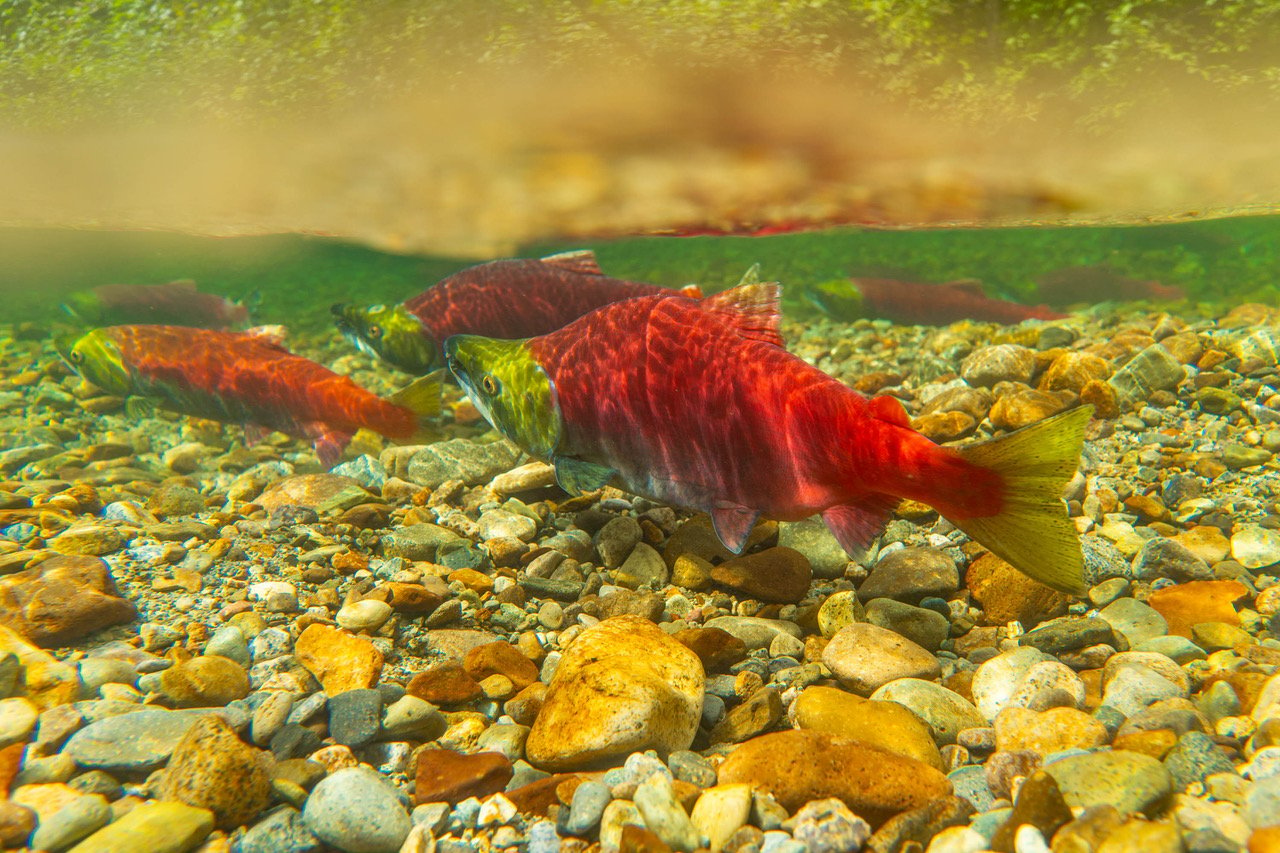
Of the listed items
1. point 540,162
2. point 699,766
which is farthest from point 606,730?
point 540,162

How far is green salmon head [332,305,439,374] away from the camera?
520 cm

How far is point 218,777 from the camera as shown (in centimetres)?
147

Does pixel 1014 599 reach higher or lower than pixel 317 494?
lower

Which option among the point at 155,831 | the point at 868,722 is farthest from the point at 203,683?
the point at 868,722

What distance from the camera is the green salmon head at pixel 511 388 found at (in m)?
2.89

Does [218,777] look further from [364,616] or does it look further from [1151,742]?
[1151,742]

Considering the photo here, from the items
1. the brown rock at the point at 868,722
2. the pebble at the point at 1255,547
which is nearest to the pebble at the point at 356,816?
the brown rock at the point at 868,722

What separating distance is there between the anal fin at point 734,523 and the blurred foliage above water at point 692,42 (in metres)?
5.22

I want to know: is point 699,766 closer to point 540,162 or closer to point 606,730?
point 606,730

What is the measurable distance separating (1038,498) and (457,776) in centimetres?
177

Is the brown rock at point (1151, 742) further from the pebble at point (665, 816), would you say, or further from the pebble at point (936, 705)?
the pebble at point (665, 816)

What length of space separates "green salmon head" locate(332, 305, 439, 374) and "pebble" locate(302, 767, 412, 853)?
419cm

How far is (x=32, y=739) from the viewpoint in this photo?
1.61 meters

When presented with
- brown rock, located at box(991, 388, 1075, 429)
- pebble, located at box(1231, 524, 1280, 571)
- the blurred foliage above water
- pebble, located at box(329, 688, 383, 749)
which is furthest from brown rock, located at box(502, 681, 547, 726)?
the blurred foliage above water
